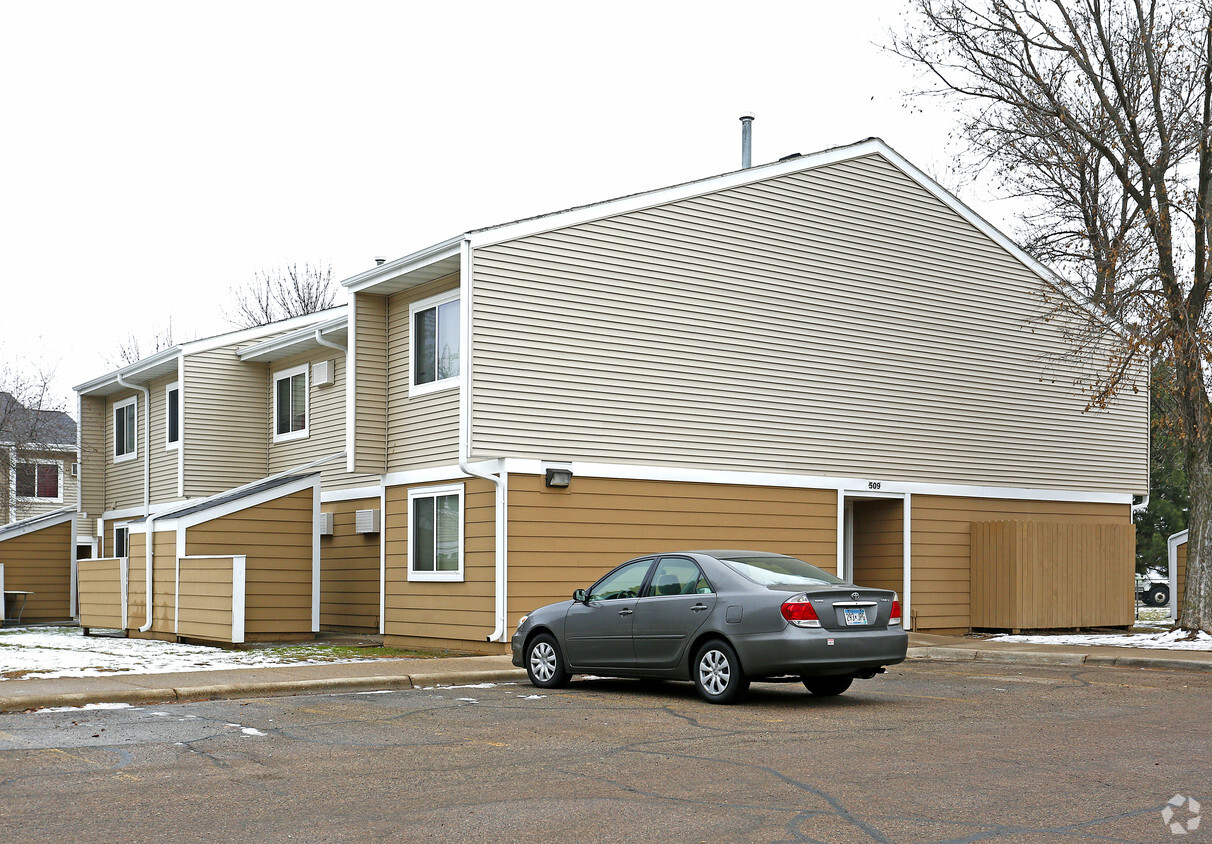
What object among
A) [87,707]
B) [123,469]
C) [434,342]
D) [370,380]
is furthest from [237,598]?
[123,469]

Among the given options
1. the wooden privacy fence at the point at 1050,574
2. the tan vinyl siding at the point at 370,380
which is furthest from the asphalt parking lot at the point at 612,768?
the wooden privacy fence at the point at 1050,574

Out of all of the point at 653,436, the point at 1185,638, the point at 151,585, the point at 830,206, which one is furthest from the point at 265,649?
the point at 1185,638

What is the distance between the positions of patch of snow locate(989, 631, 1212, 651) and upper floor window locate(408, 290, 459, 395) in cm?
1008

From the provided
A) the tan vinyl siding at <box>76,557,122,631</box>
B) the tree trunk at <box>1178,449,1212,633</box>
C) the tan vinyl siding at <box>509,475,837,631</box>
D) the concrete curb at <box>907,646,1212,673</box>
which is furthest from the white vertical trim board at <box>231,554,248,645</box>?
the tree trunk at <box>1178,449,1212,633</box>

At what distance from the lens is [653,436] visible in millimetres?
19344

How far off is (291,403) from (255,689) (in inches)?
495

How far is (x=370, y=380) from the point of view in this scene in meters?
20.2

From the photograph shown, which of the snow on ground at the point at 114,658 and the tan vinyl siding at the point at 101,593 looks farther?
the tan vinyl siding at the point at 101,593

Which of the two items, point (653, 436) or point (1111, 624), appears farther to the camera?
point (1111, 624)

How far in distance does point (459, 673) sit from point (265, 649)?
5.22m

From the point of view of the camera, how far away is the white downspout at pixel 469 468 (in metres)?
17.6

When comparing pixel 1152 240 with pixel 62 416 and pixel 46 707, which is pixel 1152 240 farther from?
pixel 62 416

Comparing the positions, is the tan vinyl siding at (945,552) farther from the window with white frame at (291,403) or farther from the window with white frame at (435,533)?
the window with white frame at (291,403)

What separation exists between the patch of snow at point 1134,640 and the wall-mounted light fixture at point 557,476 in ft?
26.3
